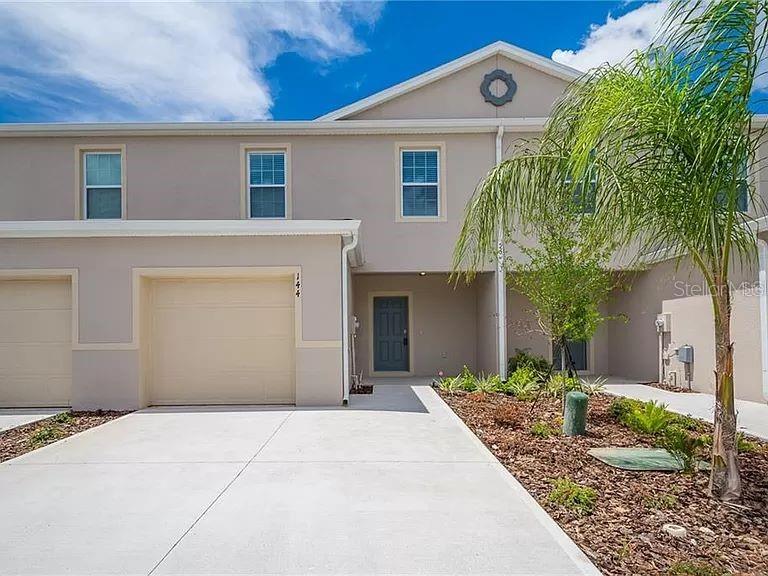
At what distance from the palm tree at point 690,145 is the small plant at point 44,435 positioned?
7395mm

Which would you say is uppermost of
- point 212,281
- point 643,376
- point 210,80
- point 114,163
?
point 210,80

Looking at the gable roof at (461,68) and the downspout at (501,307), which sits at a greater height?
the gable roof at (461,68)

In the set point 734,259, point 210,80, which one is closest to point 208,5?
point 210,80

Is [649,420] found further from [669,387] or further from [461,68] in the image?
[461,68]

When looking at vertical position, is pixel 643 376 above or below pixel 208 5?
below

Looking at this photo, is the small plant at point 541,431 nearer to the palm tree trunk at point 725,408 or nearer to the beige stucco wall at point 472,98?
the palm tree trunk at point 725,408

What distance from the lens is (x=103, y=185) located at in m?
13.5

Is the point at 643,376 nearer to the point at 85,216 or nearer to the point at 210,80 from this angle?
the point at 210,80

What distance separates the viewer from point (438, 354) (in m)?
15.1

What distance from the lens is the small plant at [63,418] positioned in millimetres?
9055

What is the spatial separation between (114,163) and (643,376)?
44.5ft

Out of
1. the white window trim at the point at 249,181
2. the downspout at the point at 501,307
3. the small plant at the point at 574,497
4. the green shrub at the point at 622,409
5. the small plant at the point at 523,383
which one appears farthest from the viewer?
the white window trim at the point at 249,181

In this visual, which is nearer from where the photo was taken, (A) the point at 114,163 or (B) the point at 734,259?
(B) the point at 734,259

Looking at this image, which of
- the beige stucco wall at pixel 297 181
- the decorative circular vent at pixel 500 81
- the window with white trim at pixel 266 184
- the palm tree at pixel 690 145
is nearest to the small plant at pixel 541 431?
the palm tree at pixel 690 145
